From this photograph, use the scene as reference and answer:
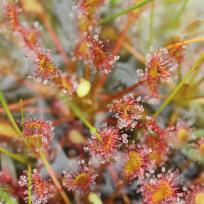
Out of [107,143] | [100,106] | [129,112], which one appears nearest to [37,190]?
[107,143]

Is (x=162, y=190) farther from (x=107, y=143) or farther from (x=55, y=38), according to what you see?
(x=55, y=38)

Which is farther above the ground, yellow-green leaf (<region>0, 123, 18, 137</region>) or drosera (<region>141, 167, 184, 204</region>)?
yellow-green leaf (<region>0, 123, 18, 137</region>)

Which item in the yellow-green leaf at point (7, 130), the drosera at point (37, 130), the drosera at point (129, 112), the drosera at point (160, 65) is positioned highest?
the yellow-green leaf at point (7, 130)

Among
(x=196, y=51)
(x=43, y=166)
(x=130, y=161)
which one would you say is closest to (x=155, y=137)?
(x=130, y=161)

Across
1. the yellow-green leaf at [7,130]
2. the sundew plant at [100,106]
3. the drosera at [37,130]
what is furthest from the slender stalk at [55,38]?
the drosera at [37,130]

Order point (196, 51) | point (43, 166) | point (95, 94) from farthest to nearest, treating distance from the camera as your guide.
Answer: point (196, 51), point (95, 94), point (43, 166)

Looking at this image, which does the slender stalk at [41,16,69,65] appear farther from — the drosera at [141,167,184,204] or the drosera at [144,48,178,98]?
the drosera at [141,167,184,204]

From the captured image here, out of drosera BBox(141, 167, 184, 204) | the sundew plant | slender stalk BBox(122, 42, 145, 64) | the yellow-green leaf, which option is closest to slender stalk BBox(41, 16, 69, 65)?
the sundew plant

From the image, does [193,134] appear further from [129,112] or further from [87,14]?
[87,14]

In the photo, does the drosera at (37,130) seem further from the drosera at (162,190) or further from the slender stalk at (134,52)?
the slender stalk at (134,52)
